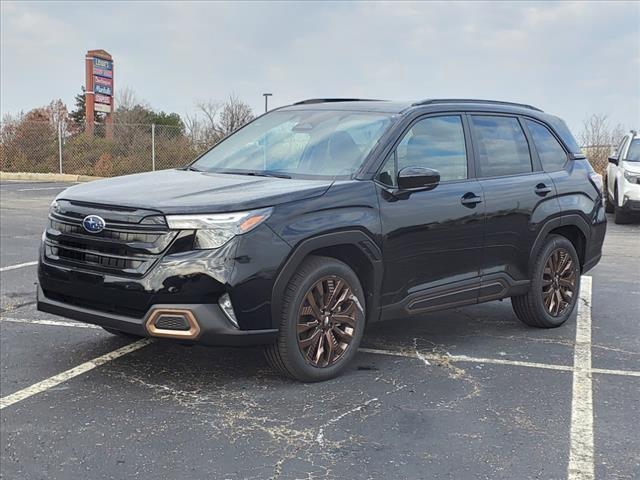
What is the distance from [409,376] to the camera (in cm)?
464

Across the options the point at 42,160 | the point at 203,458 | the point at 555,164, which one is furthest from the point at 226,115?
the point at 203,458

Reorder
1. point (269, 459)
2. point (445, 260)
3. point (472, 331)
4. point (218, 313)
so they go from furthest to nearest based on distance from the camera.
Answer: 1. point (472, 331)
2. point (445, 260)
3. point (218, 313)
4. point (269, 459)

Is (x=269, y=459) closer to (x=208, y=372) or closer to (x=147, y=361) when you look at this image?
(x=208, y=372)

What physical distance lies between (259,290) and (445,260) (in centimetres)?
158

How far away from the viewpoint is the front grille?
399cm

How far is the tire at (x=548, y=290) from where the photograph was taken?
228 inches

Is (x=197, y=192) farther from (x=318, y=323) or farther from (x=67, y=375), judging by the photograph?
(x=67, y=375)

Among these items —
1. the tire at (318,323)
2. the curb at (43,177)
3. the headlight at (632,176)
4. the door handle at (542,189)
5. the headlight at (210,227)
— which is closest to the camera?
the headlight at (210,227)

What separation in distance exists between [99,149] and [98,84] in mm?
3703

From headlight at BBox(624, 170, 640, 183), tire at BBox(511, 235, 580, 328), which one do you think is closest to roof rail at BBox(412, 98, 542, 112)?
tire at BBox(511, 235, 580, 328)

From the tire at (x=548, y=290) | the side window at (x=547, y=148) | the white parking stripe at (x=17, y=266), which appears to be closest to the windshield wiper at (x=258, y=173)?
the tire at (x=548, y=290)

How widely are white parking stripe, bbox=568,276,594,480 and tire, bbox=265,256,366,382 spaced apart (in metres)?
1.37

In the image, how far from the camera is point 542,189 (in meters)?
5.78

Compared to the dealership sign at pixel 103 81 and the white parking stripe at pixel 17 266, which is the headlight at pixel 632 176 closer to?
the white parking stripe at pixel 17 266
